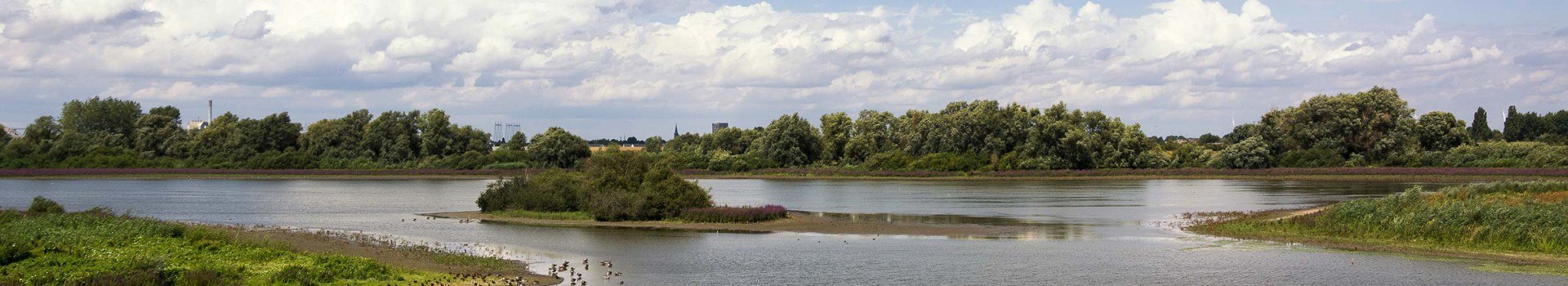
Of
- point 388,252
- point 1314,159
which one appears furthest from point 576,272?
point 1314,159

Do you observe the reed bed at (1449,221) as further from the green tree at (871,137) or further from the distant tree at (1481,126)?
the distant tree at (1481,126)

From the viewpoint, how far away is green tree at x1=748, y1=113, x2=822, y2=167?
148125 millimetres

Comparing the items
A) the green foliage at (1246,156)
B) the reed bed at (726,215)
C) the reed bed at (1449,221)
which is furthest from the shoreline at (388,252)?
the green foliage at (1246,156)

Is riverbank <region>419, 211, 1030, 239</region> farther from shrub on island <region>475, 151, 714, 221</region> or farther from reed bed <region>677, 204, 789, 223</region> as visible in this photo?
shrub on island <region>475, 151, 714, 221</region>

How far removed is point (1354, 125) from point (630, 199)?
Answer: 8831cm

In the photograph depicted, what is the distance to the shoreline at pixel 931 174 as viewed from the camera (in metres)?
107

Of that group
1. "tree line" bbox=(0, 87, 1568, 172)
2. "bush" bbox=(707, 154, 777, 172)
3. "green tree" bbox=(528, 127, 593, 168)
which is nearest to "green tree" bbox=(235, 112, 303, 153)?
"tree line" bbox=(0, 87, 1568, 172)

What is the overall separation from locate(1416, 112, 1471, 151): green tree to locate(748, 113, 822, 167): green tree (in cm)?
6334

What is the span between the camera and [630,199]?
5169 centimetres

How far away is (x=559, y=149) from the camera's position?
480ft

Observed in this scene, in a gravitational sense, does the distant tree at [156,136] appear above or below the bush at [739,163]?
above

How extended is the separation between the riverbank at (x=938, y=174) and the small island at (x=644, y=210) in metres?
21.2

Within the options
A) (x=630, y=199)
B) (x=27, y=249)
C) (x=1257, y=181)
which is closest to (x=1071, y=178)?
(x=1257, y=181)

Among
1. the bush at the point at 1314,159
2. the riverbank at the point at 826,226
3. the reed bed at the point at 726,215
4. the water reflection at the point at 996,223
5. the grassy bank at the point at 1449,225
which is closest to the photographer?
the grassy bank at the point at 1449,225
